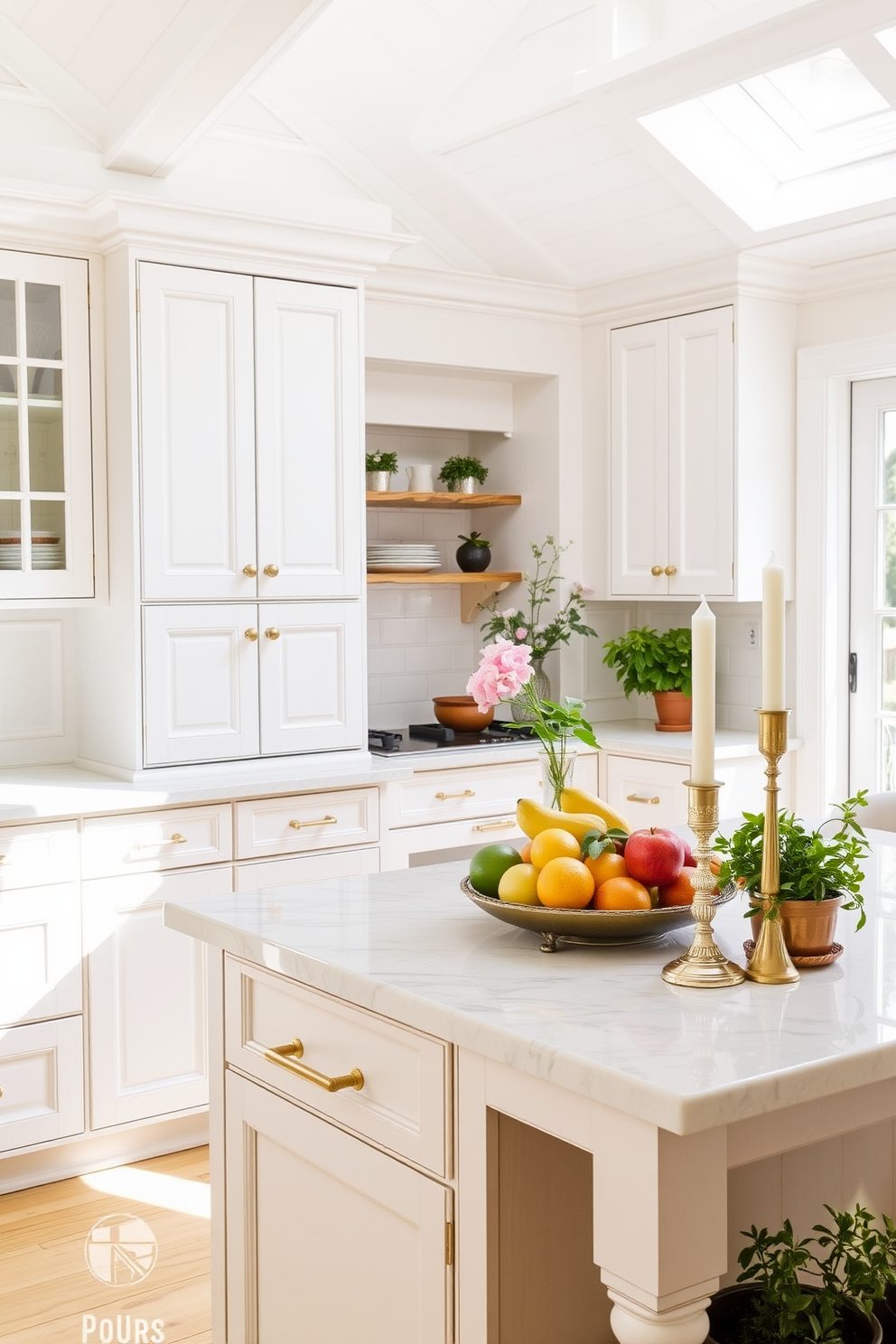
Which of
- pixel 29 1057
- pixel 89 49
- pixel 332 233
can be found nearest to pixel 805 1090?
pixel 29 1057

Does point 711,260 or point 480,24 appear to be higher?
point 480,24

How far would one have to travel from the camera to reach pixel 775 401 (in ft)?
14.0

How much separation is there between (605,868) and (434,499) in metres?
2.89

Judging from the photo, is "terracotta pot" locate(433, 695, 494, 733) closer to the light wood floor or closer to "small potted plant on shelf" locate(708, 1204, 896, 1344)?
the light wood floor

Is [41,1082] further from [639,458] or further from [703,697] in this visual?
[639,458]

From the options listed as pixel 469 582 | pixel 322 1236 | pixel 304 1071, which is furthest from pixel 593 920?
pixel 469 582

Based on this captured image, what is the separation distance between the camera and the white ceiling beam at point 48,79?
348 cm

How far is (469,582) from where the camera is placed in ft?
14.9

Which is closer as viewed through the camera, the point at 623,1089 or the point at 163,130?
the point at 623,1089

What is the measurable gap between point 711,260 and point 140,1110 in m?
2.98

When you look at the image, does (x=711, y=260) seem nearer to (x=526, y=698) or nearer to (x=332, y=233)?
(x=332, y=233)

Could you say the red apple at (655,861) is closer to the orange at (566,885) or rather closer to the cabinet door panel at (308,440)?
the orange at (566,885)

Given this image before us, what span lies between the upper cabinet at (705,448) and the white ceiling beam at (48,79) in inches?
72.8

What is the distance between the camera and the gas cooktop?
157 inches
